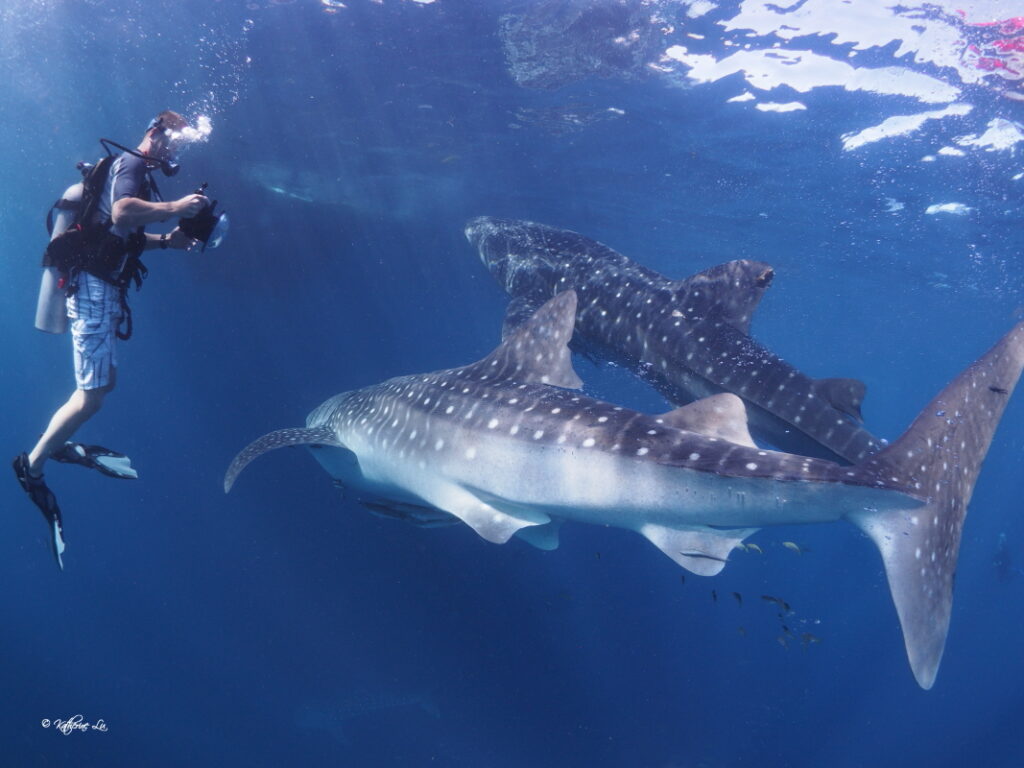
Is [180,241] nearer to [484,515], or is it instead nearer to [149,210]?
[149,210]

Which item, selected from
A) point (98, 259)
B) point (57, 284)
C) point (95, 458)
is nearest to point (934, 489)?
point (98, 259)

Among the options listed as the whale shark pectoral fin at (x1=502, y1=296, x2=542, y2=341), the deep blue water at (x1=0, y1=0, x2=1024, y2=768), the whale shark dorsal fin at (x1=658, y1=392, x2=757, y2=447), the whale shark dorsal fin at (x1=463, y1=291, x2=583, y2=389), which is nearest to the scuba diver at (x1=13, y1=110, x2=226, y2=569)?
the whale shark dorsal fin at (x1=463, y1=291, x2=583, y2=389)

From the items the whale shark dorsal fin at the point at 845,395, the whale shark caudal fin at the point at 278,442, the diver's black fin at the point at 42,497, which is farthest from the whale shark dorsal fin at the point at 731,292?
the diver's black fin at the point at 42,497

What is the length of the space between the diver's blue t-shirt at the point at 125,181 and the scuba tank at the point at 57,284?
0.37 metres

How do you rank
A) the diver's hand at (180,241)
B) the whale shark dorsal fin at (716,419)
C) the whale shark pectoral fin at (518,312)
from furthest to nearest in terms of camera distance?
1. the whale shark pectoral fin at (518,312)
2. the diver's hand at (180,241)
3. the whale shark dorsal fin at (716,419)

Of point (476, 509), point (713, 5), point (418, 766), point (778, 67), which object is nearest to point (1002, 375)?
point (476, 509)

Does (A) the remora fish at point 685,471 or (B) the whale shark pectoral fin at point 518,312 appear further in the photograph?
(B) the whale shark pectoral fin at point 518,312

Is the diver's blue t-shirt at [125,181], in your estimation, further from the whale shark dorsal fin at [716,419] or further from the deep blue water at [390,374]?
the deep blue water at [390,374]

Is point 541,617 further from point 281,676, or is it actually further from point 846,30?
point 846,30

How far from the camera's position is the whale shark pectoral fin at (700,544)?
14.0 ft

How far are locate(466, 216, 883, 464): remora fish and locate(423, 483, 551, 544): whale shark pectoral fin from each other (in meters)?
3.25

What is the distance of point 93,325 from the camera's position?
597cm

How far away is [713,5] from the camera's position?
11547 millimetres

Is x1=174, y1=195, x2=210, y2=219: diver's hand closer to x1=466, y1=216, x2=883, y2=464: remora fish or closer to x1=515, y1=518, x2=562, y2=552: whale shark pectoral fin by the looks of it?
x1=515, y1=518, x2=562, y2=552: whale shark pectoral fin
